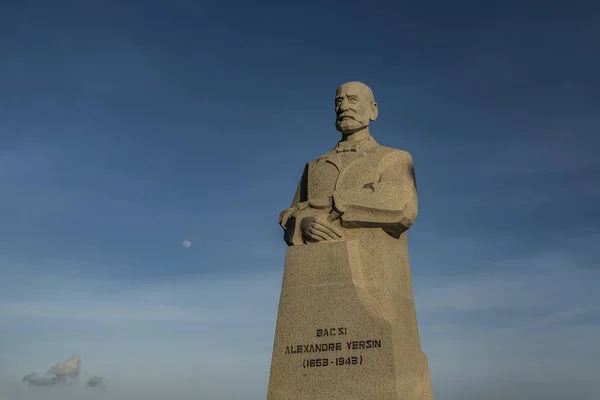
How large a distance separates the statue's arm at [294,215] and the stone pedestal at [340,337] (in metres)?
0.23

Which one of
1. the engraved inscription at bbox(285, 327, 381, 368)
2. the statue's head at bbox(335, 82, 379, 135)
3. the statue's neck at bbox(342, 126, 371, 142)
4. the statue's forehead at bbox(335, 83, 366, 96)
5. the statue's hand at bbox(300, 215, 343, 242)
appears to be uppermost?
the statue's forehead at bbox(335, 83, 366, 96)

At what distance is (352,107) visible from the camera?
1194cm

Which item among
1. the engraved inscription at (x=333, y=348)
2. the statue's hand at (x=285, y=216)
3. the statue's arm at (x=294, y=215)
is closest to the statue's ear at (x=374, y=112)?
the statue's arm at (x=294, y=215)

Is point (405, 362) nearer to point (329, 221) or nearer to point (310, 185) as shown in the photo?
point (329, 221)

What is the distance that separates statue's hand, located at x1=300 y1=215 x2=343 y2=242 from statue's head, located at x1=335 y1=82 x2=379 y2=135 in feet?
6.08

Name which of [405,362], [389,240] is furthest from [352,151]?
[405,362]

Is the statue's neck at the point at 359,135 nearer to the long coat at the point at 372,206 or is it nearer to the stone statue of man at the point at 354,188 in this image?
the stone statue of man at the point at 354,188

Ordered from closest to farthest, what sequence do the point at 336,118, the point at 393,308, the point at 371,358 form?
the point at 371,358 < the point at 393,308 < the point at 336,118

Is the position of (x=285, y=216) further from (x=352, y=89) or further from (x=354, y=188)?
(x=352, y=89)

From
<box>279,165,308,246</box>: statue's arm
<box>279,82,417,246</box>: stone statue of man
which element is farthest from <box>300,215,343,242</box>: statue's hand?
<box>279,165,308,246</box>: statue's arm

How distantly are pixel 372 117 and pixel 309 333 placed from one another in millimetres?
4031

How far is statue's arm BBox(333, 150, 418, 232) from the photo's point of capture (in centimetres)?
1075

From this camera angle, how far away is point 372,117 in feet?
40.2

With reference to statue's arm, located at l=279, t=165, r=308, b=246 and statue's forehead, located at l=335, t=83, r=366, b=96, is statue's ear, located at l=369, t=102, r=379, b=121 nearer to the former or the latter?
statue's forehead, located at l=335, t=83, r=366, b=96
